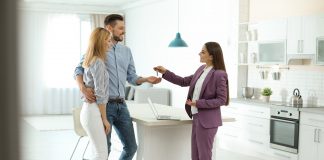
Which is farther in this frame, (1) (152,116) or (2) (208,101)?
(1) (152,116)

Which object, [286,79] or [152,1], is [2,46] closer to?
[286,79]

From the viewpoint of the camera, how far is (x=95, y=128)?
123 inches

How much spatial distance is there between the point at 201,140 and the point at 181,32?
208 inches

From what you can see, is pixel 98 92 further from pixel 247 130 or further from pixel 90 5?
pixel 90 5

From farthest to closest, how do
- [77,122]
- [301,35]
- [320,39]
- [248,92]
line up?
[248,92]
[301,35]
[320,39]
[77,122]

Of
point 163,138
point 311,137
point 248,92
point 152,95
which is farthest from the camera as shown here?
point 152,95

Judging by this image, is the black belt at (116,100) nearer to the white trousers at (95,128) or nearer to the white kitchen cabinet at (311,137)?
the white trousers at (95,128)

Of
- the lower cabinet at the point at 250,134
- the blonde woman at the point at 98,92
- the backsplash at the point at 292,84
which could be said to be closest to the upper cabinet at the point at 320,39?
the backsplash at the point at 292,84

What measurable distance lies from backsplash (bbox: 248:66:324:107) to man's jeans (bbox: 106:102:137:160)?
3.06 metres

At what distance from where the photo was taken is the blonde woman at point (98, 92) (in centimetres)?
310

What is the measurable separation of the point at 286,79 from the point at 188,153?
2.88m

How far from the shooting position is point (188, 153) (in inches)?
152

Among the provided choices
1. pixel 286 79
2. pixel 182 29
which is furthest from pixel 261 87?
pixel 182 29

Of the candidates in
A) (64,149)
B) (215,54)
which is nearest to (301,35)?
(215,54)
